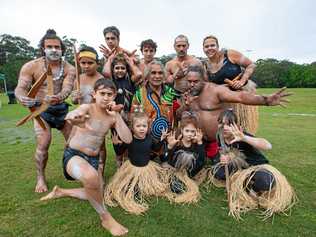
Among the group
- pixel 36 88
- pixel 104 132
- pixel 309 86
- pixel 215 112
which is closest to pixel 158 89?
pixel 215 112

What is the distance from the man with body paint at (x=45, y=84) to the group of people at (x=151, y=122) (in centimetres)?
1

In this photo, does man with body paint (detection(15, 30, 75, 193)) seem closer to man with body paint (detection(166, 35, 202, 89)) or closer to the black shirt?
the black shirt

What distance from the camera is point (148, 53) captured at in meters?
4.21

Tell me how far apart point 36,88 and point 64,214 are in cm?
133

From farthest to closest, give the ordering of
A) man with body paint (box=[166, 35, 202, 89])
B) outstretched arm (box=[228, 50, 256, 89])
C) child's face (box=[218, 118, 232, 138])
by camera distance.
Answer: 1. man with body paint (box=[166, 35, 202, 89])
2. outstretched arm (box=[228, 50, 256, 89])
3. child's face (box=[218, 118, 232, 138])

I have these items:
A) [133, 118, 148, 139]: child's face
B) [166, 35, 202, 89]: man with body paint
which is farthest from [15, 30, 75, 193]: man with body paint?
[166, 35, 202, 89]: man with body paint

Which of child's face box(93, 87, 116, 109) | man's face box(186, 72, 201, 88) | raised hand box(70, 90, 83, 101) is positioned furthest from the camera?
man's face box(186, 72, 201, 88)

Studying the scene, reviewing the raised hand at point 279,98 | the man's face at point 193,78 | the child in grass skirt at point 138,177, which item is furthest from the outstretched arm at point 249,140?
the child in grass skirt at point 138,177

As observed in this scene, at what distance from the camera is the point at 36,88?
128 inches

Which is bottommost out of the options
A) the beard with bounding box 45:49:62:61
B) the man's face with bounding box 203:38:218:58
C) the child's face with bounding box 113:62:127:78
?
the child's face with bounding box 113:62:127:78

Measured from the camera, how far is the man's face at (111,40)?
3.89 m

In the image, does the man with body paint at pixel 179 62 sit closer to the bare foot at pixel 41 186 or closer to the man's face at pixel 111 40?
the man's face at pixel 111 40

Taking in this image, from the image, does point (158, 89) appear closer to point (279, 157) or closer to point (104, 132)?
point (104, 132)

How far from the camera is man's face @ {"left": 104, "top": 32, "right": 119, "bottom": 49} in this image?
3893 mm
